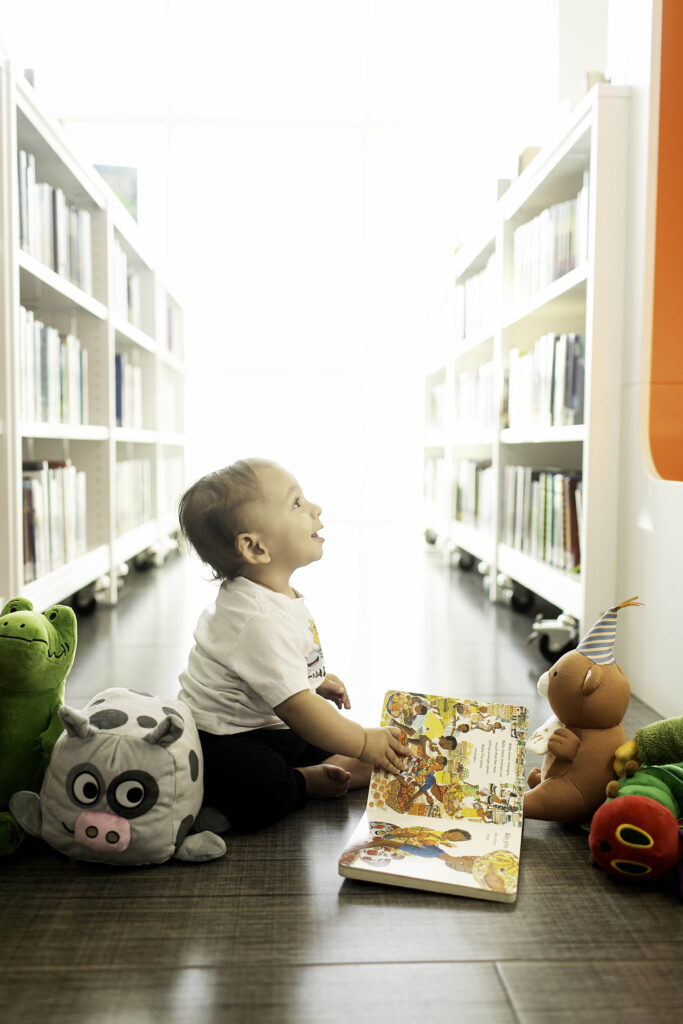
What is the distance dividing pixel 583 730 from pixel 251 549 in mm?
459

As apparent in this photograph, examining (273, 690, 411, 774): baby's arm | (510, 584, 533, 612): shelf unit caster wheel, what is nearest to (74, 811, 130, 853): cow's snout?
(273, 690, 411, 774): baby's arm

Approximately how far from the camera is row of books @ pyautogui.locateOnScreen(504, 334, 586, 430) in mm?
2119

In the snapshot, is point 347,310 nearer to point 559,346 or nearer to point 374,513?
point 374,513

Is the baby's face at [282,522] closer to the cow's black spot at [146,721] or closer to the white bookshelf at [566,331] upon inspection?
the cow's black spot at [146,721]

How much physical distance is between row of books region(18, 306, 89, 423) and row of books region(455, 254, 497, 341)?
1308 millimetres

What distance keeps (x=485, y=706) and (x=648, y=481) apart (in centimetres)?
68

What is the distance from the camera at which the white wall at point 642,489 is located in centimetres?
147

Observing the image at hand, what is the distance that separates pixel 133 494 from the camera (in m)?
3.26

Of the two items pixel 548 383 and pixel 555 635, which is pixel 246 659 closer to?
pixel 555 635

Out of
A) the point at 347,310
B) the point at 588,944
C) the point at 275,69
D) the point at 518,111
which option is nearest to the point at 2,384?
the point at 588,944

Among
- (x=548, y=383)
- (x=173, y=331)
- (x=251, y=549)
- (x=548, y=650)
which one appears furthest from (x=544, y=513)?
(x=173, y=331)

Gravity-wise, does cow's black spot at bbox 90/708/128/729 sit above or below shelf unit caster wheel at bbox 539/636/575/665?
above

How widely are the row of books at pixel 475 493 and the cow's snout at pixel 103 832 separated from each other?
210 centimetres

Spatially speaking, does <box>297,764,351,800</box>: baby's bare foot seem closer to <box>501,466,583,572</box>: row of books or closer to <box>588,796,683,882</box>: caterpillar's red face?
<box>588,796,683,882</box>: caterpillar's red face
